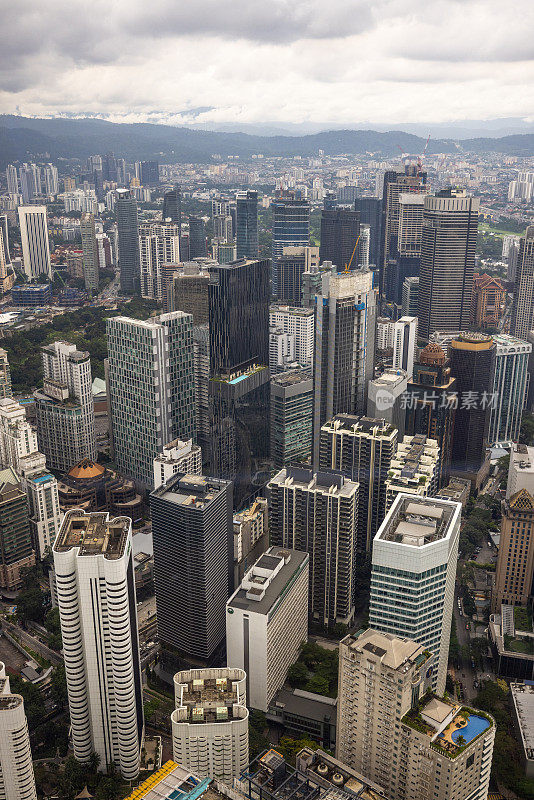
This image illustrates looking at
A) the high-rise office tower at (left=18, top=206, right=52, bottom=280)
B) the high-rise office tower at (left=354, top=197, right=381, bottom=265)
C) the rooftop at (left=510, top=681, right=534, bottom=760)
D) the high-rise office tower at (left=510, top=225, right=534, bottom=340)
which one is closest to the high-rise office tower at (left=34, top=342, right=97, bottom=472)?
the rooftop at (left=510, top=681, right=534, bottom=760)

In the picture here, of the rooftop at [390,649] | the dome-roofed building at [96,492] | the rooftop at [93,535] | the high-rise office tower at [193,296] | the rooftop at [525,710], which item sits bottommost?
the rooftop at [525,710]

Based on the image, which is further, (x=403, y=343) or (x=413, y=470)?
Result: (x=403, y=343)

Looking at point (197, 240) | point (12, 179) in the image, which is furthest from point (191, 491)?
point (12, 179)

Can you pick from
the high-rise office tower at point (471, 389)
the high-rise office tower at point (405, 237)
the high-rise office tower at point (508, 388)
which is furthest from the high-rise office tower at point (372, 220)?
the high-rise office tower at point (471, 389)

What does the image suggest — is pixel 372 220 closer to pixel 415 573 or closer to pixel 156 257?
pixel 156 257

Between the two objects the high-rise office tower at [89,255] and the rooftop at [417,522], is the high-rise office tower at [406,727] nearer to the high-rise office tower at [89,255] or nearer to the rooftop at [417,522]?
the rooftop at [417,522]
